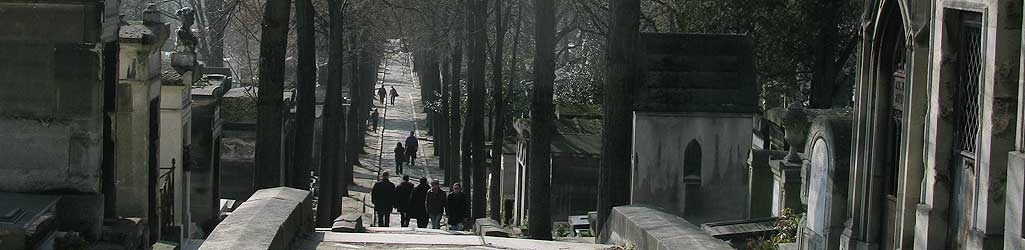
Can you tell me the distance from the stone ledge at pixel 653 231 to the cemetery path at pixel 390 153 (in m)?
11.7

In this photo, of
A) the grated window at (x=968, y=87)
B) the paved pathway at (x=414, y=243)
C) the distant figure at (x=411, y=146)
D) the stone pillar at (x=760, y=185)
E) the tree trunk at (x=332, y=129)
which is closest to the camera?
the grated window at (x=968, y=87)

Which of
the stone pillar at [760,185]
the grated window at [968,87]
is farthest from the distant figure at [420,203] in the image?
the grated window at [968,87]

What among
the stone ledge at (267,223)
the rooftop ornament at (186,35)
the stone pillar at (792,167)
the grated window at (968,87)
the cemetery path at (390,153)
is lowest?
the cemetery path at (390,153)

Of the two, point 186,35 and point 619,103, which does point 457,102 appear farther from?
point 186,35

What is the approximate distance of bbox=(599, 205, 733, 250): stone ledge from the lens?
12.2 meters

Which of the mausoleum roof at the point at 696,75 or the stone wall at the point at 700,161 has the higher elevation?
the mausoleum roof at the point at 696,75

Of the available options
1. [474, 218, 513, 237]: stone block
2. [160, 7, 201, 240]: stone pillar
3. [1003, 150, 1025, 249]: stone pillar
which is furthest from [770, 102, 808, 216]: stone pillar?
[1003, 150, 1025, 249]: stone pillar

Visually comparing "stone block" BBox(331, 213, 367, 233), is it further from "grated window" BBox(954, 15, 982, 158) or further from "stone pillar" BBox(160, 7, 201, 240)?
"grated window" BBox(954, 15, 982, 158)

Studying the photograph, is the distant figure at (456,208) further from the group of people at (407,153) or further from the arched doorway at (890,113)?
the group of people at (407,153)

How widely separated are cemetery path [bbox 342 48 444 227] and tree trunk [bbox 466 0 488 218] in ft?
6.67

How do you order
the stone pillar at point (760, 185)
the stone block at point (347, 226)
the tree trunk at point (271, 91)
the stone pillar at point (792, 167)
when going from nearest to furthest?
the stone pillar at point (792, 167)
the stone block at point (347, 226)
the stone pillar at point (760, 185)
the tree trunk at point (271, 91)

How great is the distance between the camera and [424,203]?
2864 cm

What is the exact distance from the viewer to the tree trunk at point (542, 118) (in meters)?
24.8

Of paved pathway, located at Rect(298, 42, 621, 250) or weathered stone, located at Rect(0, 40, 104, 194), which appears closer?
weathered stone, located at Rect(0, 40, 104, 194)
